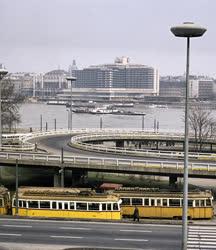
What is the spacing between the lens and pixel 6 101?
9631 cm

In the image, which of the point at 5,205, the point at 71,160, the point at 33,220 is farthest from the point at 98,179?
the point at 33,220

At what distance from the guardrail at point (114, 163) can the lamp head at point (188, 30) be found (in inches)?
1135

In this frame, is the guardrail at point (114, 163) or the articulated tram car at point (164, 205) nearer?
the articulated tram car at point (164, 205)

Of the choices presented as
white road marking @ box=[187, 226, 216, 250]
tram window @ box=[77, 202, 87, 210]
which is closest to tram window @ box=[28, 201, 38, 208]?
tram window @ box=[77, 202, 87, 210]

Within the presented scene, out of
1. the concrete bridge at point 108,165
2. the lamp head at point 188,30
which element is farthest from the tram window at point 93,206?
the lamp head at point 188,30

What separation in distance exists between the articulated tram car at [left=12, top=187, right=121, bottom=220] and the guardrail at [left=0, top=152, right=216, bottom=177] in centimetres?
1092

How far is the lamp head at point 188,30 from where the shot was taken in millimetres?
17812

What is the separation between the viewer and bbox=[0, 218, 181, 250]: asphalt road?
2706cm

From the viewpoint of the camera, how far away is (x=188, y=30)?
17922 millimetres

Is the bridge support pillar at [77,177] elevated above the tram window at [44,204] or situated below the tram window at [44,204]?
below

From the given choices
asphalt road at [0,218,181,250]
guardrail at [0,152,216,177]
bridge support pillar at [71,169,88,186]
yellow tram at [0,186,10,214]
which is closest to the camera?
asphalt road at [0,218,181,250]

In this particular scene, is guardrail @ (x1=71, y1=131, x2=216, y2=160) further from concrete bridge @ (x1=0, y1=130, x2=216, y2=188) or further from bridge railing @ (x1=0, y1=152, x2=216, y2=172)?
bridge railing @ (x1=0, y1=152, x2=216, y2=172)

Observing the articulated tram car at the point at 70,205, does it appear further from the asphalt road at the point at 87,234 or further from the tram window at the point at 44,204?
the asphalt road at the point at 87,234

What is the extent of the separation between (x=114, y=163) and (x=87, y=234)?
18914 millimetres
